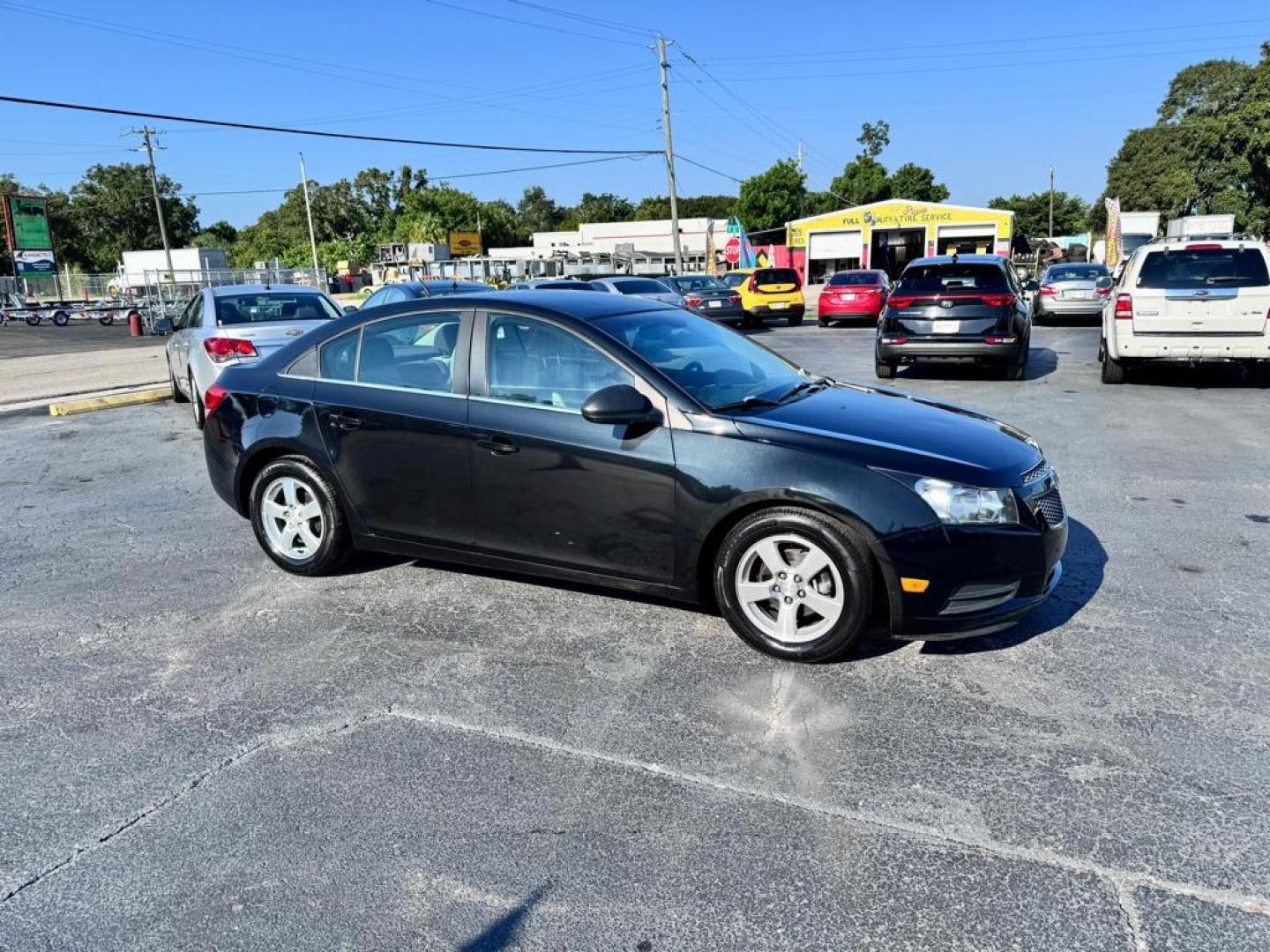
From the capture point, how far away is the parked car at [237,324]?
9.66m

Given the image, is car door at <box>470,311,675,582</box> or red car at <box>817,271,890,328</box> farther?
red car at <box>817,271,890,328</box>

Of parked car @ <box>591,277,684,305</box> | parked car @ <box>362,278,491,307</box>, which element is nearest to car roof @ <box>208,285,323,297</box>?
parked car @ <box>362,278,491,307</box>

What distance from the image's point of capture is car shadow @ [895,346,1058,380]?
13.2 metres

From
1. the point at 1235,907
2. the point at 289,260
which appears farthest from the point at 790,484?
the point at 289,260

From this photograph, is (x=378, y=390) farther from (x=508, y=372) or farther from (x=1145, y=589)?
(x=1145, y=589)

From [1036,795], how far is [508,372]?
2971 millimetres

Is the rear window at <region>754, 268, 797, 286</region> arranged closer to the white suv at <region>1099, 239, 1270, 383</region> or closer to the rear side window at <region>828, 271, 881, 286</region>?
the rear side window at <region>828, 271, 881, 286</region>

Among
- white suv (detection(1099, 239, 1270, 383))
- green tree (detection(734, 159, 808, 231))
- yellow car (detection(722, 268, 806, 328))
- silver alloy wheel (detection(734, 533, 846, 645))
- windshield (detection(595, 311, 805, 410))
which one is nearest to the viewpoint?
silver alloy wheel (detection(734, 533, 846, 645))

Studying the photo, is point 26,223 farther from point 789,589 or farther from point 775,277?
point 789,589

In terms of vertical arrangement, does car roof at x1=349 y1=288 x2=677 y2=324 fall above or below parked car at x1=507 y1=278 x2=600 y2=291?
below

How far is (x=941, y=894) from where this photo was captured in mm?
2572

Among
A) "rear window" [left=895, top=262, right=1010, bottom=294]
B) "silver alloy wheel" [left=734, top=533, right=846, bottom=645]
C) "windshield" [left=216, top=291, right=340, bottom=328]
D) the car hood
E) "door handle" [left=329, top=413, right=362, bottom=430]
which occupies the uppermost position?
"windshield" [left=216, top=291, right=340, bottom=328]

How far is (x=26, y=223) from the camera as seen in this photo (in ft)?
163

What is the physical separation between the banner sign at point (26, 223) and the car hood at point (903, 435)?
55.5m
